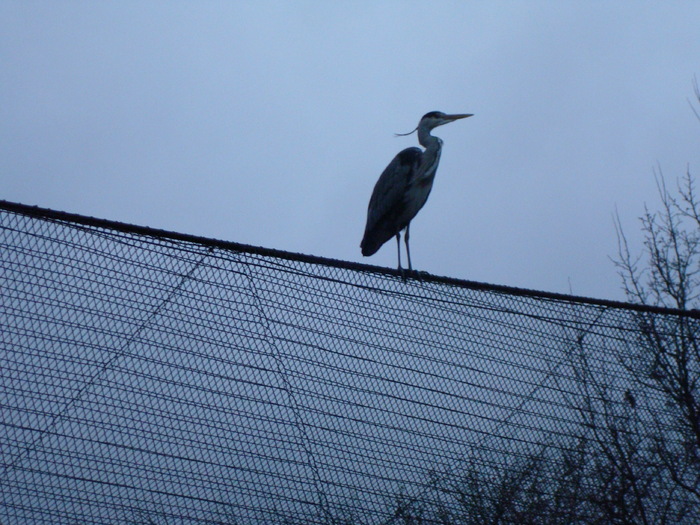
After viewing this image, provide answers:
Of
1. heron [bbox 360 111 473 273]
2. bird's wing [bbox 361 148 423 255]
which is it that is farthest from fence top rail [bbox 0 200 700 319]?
bird's wing [bbox 361 148 423 255]

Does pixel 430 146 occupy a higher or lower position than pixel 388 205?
higher

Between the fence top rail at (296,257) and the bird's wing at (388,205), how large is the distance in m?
2.66

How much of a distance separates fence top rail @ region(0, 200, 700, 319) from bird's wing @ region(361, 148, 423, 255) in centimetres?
266

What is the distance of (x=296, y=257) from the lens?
286cm

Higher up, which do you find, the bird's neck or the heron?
the bird's neck

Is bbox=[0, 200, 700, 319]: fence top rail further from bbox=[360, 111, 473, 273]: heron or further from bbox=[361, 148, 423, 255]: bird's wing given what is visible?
bbox=[361, 148, 423, 255]: bird's wing

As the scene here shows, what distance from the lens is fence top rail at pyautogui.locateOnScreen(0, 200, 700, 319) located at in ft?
8.11

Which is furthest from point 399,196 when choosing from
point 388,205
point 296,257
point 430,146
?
point 296,257

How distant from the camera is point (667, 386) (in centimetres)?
350

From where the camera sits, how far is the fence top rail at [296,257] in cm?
247

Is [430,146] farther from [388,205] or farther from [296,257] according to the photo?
[296,257]

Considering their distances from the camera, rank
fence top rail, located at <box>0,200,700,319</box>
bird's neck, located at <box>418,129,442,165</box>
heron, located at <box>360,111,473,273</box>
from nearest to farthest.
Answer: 1. fence top rail, located at <box>0,200,700,319</box>
2. heron, located at <box>360,111,473,273</box>
3. bird's neck, located at <box>418,129,442,165</box>

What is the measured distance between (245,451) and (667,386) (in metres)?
2.04

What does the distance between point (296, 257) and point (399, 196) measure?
3.18 meters
